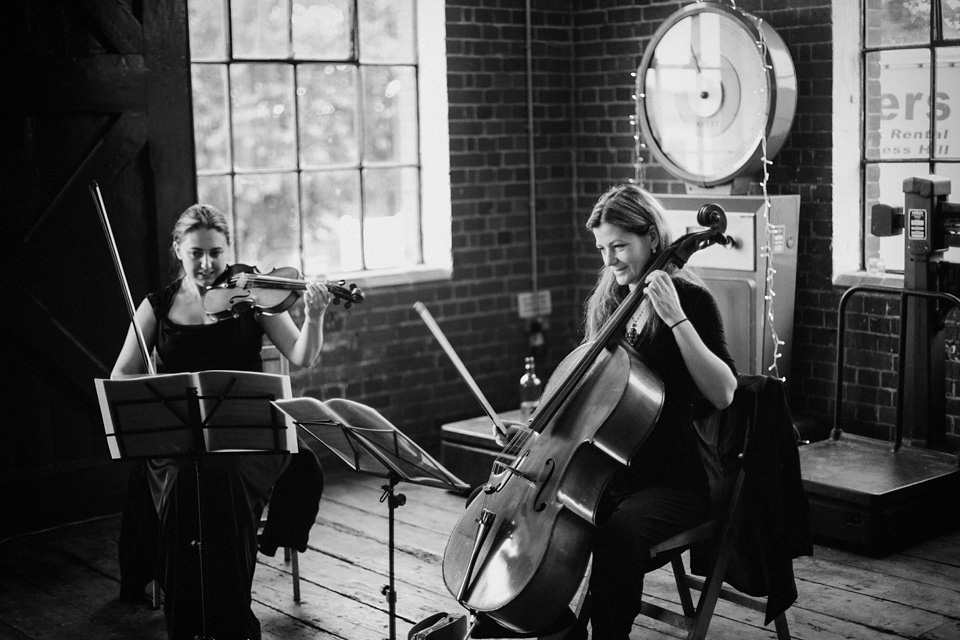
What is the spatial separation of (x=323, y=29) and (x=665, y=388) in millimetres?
2842

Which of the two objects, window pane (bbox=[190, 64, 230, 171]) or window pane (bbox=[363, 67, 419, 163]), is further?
window pane (bbox=[363, 67, 419, 163])

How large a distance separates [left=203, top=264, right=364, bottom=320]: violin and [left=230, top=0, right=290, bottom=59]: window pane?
1.68 m


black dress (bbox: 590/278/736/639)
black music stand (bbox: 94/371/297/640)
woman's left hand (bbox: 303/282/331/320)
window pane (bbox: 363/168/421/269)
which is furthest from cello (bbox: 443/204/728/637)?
window pane (bbox: 363/168/421/269)

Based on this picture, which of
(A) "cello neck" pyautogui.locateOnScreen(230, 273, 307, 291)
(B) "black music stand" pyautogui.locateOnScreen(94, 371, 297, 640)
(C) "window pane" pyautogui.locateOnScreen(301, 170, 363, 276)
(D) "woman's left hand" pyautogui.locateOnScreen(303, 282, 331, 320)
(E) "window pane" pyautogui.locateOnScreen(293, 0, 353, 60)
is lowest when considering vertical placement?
(B) "black music stand" pyautogui.locateOnScreen(94, 371, 297, 640)

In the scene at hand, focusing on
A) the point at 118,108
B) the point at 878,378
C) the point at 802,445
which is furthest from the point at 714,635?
the point at 118,108

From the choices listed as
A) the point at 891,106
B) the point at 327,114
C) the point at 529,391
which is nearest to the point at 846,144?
the point at 891,106

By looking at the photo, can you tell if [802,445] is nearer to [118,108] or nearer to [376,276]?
[376,276]

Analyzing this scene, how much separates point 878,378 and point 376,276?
7.02 feet

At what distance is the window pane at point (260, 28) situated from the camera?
496 cm

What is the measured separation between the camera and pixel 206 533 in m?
3.18

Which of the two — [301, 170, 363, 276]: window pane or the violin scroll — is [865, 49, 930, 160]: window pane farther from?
the violin scroll

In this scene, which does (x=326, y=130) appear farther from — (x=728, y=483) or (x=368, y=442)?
(x=728, y=483)

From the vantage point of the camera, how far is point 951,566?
386cm

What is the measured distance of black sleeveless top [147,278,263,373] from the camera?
366 cm
